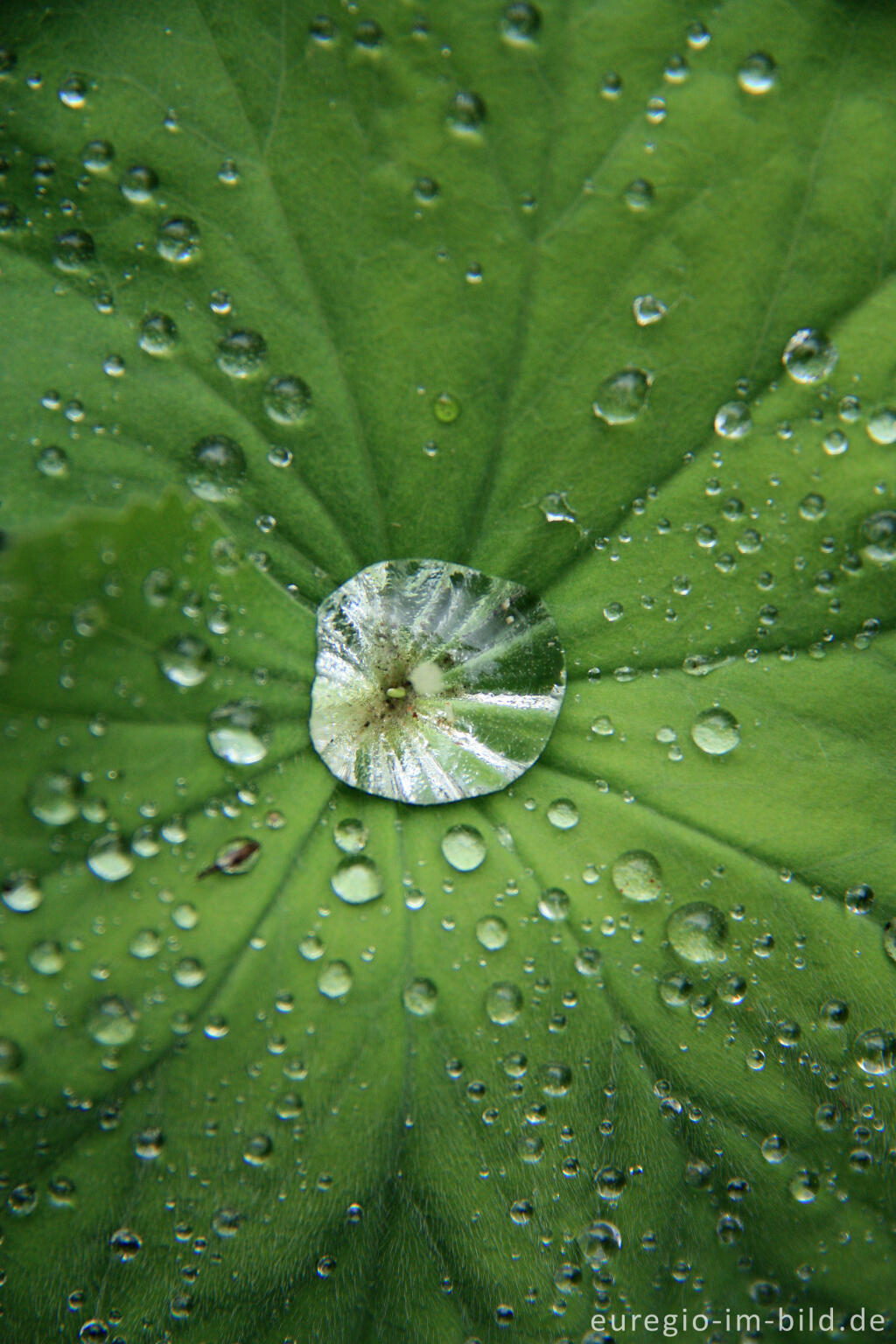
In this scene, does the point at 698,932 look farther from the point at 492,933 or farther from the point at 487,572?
the point at 487,572

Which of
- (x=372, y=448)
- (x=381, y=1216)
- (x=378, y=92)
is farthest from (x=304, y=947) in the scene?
(x=378, y=92)

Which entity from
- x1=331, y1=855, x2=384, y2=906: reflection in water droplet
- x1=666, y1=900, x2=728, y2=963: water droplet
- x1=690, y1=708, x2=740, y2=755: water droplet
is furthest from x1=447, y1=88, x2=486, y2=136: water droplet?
x1=666, y1=900, x2=728, y2=963: water droplet

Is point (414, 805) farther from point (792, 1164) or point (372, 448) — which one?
point (792, 1164)

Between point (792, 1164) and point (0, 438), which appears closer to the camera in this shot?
point (0, 438)

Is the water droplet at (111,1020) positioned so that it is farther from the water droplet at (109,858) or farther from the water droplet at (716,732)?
the water droplet at (716,732)

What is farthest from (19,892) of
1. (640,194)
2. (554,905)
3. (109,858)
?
(640,194)

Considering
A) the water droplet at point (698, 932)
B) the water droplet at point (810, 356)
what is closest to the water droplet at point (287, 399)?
the water droplet at point (810, 356)
